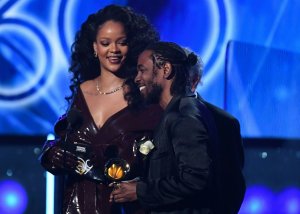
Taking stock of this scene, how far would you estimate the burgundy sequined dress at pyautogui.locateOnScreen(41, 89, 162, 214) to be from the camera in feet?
9.74

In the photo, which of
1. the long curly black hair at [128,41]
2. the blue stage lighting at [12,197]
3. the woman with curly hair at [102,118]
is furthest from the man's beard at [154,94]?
the blue stage lighting at [12,197]

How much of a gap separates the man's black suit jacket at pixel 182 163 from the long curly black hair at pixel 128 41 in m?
0.54

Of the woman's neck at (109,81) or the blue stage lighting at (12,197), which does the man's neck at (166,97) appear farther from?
the blue stage lighting at (12,197)

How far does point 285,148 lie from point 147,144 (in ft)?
5.84

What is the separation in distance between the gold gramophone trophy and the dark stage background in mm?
1291

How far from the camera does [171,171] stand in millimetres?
2482

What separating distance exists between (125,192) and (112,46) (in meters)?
0.68

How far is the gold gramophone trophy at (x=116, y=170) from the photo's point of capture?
9.17ft

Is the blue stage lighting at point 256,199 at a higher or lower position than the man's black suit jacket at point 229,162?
lower

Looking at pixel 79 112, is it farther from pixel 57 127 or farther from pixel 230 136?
pixel 230 136

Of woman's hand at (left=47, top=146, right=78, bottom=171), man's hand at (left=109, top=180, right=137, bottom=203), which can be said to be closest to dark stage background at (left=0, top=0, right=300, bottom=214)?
woman's hand at (left=47, top=146, right=78, bottom=171)

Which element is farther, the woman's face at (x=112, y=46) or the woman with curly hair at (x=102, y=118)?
the woman's face at (x=112, y=46)

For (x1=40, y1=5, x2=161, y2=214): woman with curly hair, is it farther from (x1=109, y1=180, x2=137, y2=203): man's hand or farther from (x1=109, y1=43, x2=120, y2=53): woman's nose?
(x1=109, y1=180, x2=137, y2=203): man's hand

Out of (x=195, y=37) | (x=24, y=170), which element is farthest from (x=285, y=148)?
(x=24, y=170)
